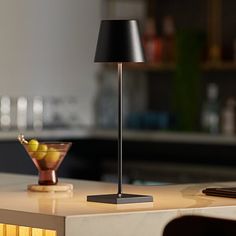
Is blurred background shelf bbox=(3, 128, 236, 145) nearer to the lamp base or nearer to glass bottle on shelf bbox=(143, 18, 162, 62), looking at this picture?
glass bottle on shelf bbox=(143, 18, 162, 62)

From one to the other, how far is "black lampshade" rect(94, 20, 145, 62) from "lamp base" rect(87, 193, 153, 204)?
0.42 meters

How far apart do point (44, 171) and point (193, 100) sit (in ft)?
10.5

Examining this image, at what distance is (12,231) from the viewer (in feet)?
8.88

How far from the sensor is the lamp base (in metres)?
2.71

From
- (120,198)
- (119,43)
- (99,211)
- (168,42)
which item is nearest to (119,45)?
(119,43)

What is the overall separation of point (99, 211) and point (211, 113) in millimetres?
3673

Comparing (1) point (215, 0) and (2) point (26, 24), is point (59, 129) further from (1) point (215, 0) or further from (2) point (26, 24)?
(1) point (215, 0)

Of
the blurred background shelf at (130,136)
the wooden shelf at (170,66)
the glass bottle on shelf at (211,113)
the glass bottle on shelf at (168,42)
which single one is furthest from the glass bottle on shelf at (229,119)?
the glass bottle on shelf at (168,42)

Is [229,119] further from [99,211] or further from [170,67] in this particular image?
[99,211]

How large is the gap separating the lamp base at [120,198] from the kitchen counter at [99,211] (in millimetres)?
31

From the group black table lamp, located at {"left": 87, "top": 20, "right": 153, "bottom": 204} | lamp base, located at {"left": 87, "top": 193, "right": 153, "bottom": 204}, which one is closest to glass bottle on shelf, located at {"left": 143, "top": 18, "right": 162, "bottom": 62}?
black table lamp, located at {"left": 87, "top": 20, "right": 153, "bottom": 204}

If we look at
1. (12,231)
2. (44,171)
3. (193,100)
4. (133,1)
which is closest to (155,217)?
(12,231)

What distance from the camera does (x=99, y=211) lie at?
8.21 feet

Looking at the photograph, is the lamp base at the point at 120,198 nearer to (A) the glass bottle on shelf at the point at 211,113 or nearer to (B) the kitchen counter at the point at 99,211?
(B) the kitchen counter at the point at 99,211
